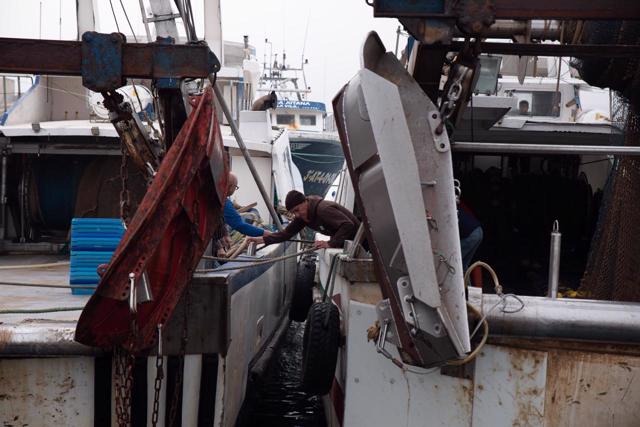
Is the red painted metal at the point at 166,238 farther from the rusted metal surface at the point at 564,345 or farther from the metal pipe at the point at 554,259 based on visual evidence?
the metal pipe at the point at 554,259

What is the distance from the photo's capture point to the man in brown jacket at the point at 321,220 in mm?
6848

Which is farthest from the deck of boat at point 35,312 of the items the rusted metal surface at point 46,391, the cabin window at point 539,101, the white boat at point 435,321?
the cabin window at point 539,101

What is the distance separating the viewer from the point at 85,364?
4711mm

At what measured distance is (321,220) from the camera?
7164mm

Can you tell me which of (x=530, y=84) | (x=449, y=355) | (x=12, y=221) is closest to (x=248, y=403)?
(x=449, y=355)

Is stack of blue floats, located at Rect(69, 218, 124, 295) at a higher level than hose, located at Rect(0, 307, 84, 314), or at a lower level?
higher

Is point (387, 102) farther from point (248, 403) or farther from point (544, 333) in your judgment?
point (248, 403)

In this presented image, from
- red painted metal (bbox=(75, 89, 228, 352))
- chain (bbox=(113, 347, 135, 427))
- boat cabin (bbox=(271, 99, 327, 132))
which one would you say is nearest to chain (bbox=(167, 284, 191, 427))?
red painted metal (bbox=(75, 89, 228, 352))

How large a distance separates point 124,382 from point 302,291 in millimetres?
6209

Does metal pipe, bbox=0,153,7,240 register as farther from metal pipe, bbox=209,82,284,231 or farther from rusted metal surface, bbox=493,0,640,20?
rusted metal surface, bbox=493,0,640,20

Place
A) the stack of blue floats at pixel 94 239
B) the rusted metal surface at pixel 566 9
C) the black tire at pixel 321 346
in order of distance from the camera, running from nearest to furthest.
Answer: the rusted metal surface at pixel 566 9 < the black tire at pixel 321 346 < the stack of blue floats at pixel 94 239

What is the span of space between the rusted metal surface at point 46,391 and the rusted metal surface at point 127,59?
172cm

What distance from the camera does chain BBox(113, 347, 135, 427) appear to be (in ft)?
14.8

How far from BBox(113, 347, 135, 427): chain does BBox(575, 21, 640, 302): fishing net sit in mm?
3292
